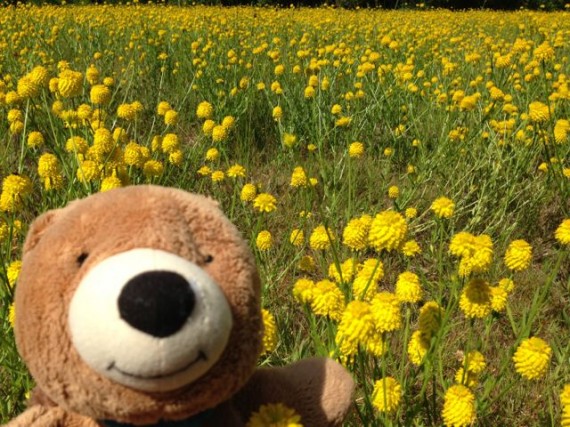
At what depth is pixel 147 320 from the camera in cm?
55

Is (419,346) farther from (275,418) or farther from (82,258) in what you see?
(82,258)

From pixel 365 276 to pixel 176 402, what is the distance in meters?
0.51

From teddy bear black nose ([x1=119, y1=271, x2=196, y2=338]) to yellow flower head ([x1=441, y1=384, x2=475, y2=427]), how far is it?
1.67ft

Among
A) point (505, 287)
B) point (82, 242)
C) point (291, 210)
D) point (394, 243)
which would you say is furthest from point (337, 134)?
point (82, 242)

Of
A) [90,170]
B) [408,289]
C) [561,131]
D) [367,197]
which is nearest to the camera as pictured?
[408,289]

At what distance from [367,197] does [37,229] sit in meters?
1.71

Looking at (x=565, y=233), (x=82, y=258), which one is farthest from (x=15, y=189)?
(x=565, y=233)

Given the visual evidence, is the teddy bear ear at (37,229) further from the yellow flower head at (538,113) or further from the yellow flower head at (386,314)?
the yellow flower head at (538,113)

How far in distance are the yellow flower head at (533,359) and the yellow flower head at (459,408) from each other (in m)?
0.11

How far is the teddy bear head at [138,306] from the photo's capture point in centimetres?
57

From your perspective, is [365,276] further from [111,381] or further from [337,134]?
[337,134]

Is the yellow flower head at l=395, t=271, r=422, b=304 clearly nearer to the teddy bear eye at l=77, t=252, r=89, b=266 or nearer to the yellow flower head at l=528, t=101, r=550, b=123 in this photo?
the teddy bear eye at l=77, t=252, r=89, b=266

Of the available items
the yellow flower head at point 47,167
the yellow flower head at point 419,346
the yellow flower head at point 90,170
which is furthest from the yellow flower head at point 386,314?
the yellow flower head at point 47,167

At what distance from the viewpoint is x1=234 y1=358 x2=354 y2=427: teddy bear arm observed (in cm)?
84
